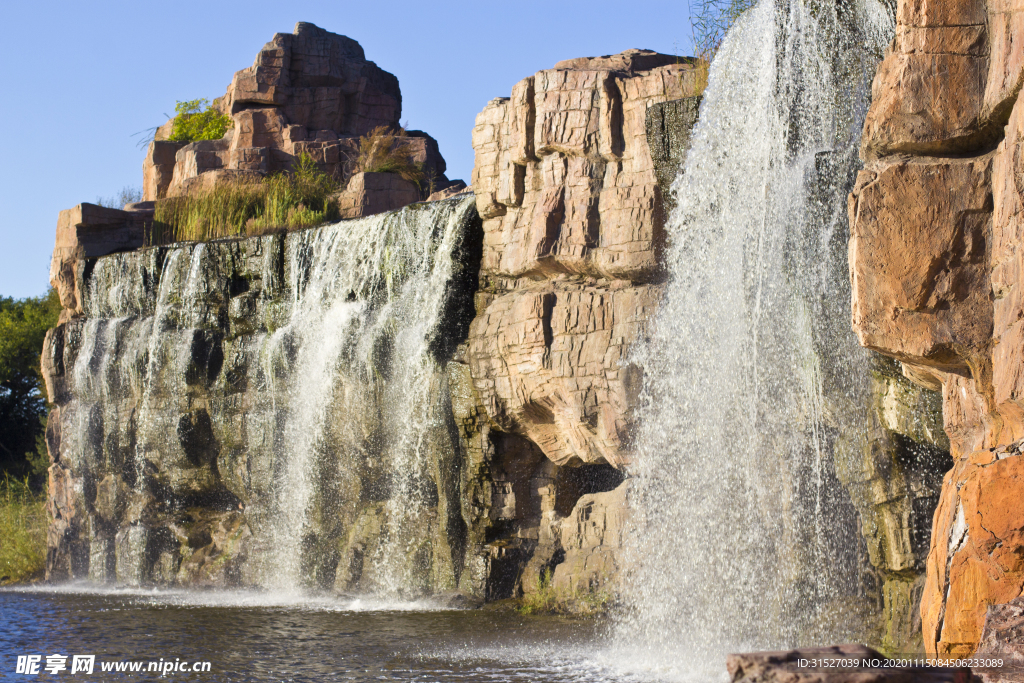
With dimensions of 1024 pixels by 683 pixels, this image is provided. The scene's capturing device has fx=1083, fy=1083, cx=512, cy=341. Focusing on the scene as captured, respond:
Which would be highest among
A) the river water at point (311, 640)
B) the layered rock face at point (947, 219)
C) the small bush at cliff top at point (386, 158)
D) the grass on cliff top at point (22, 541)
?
the small bush at cliff top at point (386, 158)

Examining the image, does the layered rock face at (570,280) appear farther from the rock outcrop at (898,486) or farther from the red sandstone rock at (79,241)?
the red sandstone rock at (79,241)

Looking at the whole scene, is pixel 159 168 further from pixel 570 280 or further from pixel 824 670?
pixel 824 670

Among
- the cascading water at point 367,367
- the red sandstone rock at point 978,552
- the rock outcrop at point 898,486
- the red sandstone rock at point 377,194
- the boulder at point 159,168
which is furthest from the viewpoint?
the boulder at point 159,168

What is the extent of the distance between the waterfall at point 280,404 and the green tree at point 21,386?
31.5ft

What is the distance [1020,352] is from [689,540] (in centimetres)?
512

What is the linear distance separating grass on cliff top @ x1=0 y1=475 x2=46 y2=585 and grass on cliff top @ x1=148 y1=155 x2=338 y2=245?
5227 mm

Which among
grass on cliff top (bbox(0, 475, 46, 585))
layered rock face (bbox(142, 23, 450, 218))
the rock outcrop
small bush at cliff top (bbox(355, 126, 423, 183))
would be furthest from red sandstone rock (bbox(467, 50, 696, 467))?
grass on cliff top (bbox(0, 475, 46, 585))

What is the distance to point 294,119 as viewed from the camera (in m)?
21.3

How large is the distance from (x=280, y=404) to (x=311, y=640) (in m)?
5.47

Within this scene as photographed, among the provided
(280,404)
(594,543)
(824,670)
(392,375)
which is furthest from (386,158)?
(824,670)

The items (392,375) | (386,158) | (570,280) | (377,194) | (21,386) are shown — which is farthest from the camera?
(21,386)

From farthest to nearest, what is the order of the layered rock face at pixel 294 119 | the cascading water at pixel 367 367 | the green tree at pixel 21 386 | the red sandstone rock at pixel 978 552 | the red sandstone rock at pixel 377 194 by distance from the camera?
1. the green tree at pixel 21 386
2. the layered rock face at pixel 294 119
3. the red sandstone rock at pixel 377 194
4. the cascading water at pixel 367 367
5. the red sandstone rock at pixel 978 552

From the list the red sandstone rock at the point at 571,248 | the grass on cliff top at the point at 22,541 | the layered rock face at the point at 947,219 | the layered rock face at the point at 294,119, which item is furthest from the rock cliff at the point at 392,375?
the layered rock face at the point at 947,219

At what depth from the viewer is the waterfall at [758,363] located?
28.1 feet
